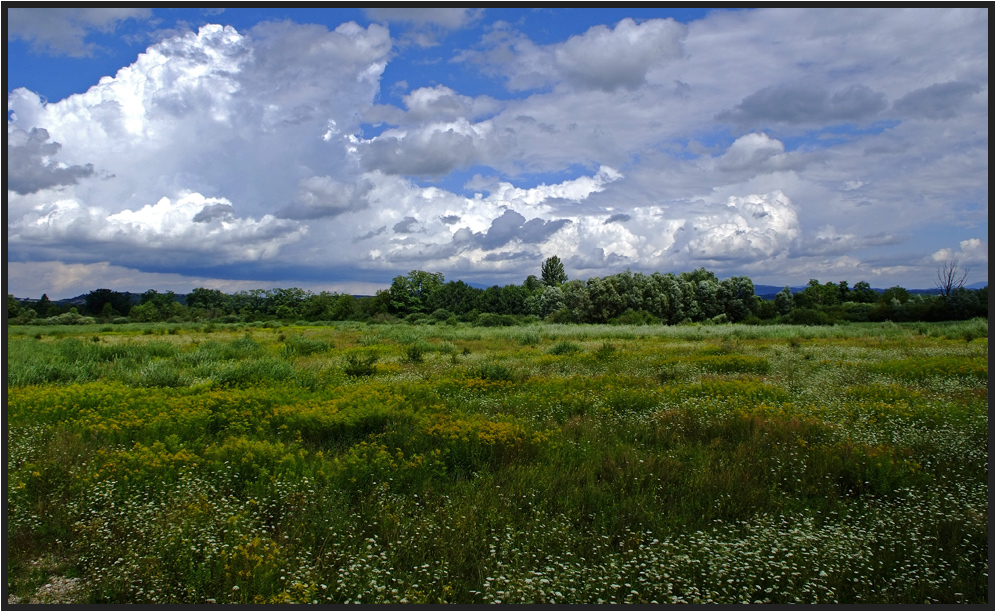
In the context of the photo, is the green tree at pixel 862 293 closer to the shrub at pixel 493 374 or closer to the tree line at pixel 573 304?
the tree line at pixel 573 304

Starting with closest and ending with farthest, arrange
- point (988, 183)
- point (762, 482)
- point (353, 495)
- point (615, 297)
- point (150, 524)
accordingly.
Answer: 1. point (988, 183)
2. point (150, 524)
3. point (353, 495)
4. point (762, 482)
5. point (615, 297)


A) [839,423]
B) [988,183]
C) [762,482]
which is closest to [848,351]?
[839,423]

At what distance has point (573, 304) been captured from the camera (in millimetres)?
74000

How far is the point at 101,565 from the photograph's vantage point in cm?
436

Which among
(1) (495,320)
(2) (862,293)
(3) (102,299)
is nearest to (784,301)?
(2) (862,293)

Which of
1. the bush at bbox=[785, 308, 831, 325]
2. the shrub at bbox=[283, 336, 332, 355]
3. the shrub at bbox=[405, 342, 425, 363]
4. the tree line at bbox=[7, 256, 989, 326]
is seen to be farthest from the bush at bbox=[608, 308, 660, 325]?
the shrub at bbox=[405, 342, 425, 363]

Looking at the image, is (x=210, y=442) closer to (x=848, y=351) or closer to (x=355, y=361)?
(x=355, y=361)

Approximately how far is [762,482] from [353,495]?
5020 mm

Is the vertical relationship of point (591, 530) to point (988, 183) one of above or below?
below

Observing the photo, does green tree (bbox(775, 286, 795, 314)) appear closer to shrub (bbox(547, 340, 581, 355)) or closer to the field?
shrub (bbox(547, 340, 581, 355))

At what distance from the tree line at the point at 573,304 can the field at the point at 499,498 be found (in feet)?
86.7

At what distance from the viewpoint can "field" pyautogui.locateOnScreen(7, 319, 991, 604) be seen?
4.05m

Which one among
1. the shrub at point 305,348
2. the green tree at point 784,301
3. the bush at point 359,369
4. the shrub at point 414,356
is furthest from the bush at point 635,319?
the bush at point 359,369

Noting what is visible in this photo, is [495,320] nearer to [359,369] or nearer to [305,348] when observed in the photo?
[305,348]
